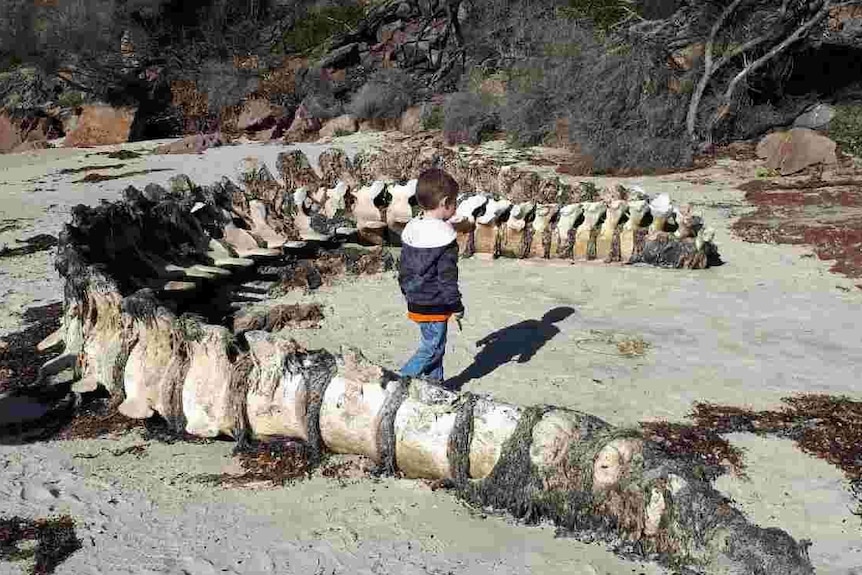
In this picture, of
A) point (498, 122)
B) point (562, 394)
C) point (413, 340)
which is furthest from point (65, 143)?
point (562, 394)

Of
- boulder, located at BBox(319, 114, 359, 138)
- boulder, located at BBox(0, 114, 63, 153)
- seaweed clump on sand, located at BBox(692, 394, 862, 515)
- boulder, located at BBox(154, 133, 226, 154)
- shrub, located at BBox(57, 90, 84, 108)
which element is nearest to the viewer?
seaweed clump on sand, located at BBox(692, 394, 862, 515)

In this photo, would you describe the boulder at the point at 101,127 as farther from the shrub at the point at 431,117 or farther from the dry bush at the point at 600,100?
the dry bush at the point at 600,100

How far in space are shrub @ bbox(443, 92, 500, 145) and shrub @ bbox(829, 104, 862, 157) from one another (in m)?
6.67

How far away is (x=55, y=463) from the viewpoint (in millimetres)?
4293

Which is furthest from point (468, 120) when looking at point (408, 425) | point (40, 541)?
point (40, 541)

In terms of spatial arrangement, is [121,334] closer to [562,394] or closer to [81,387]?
[81,387]

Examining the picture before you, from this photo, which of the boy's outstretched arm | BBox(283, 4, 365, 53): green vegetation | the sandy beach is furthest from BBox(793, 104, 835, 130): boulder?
BBox(283, 4, 365, 53): green vegetation

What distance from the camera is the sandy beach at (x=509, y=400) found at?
3473mm

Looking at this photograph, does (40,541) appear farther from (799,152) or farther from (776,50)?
(776,50)

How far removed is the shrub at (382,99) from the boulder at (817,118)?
29.2 ft

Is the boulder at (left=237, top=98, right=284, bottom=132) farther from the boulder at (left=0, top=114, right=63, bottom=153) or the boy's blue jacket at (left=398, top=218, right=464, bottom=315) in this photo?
the boy's blue jacket at (left=398, top=218, right=464, bottom=315)

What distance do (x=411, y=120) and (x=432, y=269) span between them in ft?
51.5

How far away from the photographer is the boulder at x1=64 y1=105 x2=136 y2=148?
20516mm

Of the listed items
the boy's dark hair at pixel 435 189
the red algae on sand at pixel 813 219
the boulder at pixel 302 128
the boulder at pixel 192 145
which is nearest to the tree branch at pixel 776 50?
the red algae on sand at pixel 813 219
